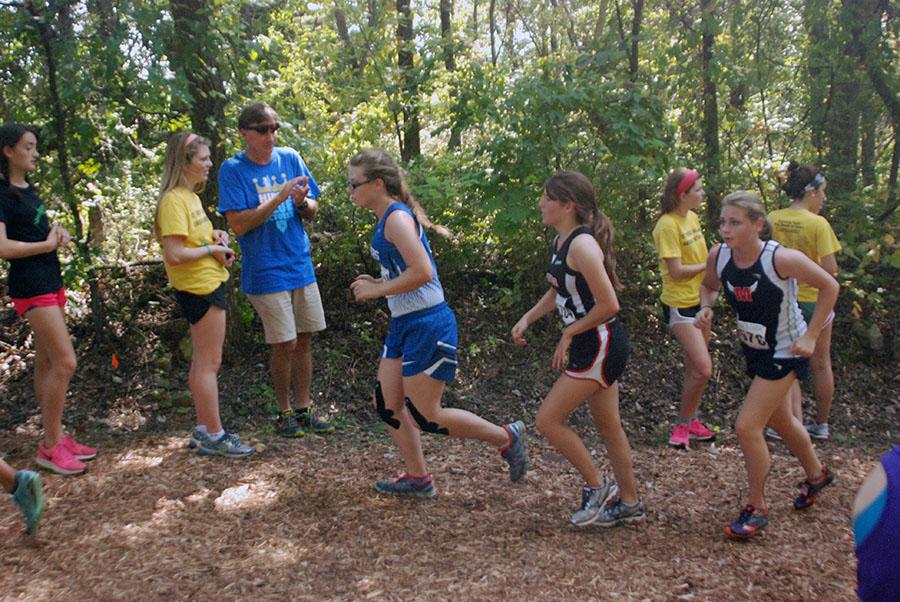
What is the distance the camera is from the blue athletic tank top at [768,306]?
12.5ft

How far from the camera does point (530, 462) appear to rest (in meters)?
5.11

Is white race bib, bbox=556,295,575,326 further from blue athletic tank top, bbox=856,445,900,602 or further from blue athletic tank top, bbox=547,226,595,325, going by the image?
blue athletic tank top, bbox=856,445,900,602

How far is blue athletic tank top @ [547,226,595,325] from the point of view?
3748 mm

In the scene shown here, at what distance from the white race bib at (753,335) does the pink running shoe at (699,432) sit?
1.82 m

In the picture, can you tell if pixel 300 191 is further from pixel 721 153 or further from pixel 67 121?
pixel 721 153

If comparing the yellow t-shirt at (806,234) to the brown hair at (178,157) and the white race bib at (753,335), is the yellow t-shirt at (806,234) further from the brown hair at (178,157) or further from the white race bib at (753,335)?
the brown hair at (178,157)

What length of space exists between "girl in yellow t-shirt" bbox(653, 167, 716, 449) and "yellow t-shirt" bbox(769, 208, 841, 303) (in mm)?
571

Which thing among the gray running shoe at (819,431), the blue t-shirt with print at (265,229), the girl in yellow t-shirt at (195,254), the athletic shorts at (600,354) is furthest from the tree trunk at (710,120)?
the girl in yellow t-shirt at (195,254)

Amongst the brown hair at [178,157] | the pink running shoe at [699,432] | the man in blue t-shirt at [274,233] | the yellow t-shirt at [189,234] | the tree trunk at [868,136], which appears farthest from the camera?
the tree trunk at [868,136]

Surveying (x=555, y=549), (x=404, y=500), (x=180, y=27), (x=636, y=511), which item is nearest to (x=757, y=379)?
(x=636, y=511)

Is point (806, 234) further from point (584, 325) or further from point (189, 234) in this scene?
point (189, 234)

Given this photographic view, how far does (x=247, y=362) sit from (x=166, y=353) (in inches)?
27.6

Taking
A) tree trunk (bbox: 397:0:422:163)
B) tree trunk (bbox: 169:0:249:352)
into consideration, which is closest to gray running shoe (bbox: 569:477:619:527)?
tree trunk (bbox: 169:0:249:352)

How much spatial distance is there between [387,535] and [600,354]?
1.49 metres
